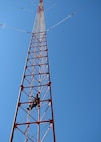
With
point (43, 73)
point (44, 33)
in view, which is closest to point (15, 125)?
point (43, 73)

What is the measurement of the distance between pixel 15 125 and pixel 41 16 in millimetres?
15968

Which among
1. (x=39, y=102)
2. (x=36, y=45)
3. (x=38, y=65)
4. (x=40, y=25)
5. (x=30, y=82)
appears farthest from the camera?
(x=40, y=25)

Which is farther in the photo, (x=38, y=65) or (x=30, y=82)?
(x=38, y=65)

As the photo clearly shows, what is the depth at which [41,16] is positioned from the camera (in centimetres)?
2375

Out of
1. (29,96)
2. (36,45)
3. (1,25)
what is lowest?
(29,96)

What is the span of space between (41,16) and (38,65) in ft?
28.2

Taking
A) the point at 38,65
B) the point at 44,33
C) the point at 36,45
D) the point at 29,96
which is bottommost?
the point at 29,96

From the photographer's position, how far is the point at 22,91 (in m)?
13.6

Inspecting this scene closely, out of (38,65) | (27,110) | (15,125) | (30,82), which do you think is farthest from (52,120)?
(38,65)

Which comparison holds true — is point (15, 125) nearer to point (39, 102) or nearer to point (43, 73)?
point (39, 102)

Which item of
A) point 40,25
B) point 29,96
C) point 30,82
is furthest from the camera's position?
point 40,25

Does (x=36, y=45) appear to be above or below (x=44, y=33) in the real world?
below

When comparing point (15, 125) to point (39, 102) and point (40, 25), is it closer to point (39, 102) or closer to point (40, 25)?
point (39, 102)

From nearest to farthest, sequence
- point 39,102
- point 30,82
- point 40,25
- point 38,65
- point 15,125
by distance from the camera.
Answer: point 15,125
point 39,102
point 30,82
point 38,65
point 40,25
